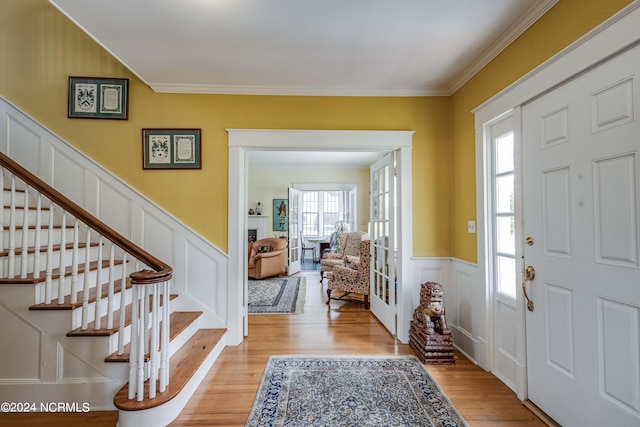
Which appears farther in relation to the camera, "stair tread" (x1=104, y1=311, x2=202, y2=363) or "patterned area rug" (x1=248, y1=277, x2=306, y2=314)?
"patterned area rug" (x1=248, y1=277, x2=306, y2=314)

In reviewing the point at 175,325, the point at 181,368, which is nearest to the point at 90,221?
the point at 175,325

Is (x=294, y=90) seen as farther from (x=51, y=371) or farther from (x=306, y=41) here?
(x=51, y=371)

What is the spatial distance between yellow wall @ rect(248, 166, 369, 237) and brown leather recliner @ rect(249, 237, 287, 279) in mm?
1231

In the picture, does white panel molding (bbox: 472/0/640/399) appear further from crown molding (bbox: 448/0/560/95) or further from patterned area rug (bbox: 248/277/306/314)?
patterned area rug (bbox: 248/277/306/314)

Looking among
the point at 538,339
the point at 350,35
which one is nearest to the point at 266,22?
the point at 350,35

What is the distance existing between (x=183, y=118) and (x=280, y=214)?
4.21 m

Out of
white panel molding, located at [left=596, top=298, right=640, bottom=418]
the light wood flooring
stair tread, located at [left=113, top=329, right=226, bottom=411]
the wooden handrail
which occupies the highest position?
the wooden handrail

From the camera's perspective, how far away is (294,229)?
6082 mm

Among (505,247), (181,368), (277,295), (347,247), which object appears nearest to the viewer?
(181,368)

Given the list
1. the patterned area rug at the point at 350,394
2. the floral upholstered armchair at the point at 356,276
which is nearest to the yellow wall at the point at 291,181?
the floral upholstered armchair at the point at 356,276

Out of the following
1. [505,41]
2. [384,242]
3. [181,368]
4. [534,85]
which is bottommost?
[181,368]

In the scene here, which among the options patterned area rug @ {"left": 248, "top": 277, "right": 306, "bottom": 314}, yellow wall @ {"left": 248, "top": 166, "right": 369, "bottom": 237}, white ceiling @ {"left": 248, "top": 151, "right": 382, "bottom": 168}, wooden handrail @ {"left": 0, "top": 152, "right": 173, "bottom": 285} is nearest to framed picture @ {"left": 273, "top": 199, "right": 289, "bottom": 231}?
yellow wall @ {"left": 248, "top": 166, "right": 369, "bottom": 237}

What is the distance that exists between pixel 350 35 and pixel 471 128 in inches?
53.8

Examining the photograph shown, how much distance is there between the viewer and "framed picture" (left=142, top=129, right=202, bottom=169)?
8.68 feet
